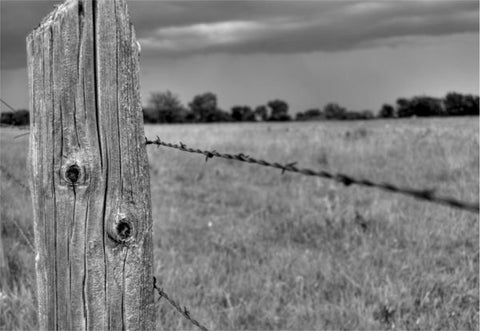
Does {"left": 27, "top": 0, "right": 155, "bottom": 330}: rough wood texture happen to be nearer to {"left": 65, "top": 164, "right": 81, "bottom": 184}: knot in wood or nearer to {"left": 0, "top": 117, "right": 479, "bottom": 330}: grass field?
{"left": 65, "top": 164, "right": 81, "bottom": 184}: knot in wood

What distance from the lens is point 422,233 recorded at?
20.1 ft

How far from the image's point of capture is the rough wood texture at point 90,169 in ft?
5.69

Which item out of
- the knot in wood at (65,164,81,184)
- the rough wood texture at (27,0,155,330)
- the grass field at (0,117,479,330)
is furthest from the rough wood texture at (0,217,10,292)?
the knot in wood at (65,164,81,184)

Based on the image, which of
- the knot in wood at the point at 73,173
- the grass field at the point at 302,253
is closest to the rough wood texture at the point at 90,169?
the knot in wood at the point at 73,173

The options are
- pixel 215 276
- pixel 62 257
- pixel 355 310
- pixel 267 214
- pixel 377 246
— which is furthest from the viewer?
pixel 267 214

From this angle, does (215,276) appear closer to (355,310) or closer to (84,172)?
(355,310)

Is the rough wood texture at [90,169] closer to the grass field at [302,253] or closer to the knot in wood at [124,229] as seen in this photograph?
the knot in wood at [124,229]

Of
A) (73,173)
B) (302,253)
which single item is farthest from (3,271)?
(73,173)

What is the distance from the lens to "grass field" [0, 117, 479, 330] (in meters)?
4.27

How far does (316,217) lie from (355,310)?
9.41ft

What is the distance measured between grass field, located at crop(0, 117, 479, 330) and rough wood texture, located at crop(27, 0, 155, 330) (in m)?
1.96

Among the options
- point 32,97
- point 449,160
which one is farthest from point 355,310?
point 449,160

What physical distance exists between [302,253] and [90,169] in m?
4.27

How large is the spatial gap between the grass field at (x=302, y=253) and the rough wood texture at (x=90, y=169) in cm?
196
